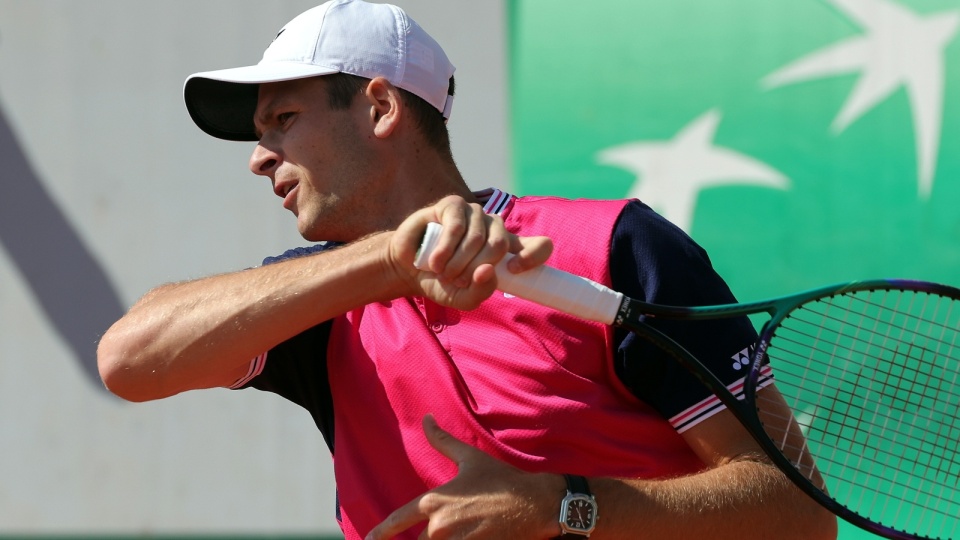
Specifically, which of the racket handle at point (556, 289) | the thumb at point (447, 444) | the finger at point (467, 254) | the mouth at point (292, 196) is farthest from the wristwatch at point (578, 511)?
the mouth at point (292, 196)

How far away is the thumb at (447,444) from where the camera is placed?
77.0 inches

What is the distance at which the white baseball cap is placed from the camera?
8.28 feet

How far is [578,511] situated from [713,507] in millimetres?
264

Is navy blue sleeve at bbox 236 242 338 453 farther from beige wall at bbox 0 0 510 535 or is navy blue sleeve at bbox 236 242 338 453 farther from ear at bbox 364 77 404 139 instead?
beige wall at bbox 0 0 510 535

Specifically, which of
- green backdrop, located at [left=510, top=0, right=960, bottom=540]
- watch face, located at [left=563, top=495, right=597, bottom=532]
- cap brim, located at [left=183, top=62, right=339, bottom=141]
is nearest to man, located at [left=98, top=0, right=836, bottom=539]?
watch face, located at [left=563, top=495, right=597, bottom=532]

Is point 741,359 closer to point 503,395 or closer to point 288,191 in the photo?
point 503,395

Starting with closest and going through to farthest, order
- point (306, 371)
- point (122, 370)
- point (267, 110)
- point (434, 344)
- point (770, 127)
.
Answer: point (122, 370), point (434, 344), point (306, 371), point (267, 110), point (770, 127)

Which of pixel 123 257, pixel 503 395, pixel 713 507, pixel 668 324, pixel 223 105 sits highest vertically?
pixel 223 105

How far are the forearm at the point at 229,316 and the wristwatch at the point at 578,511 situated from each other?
431 mm

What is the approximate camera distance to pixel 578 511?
193cm

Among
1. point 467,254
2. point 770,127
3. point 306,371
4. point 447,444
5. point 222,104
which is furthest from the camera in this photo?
point 770,127

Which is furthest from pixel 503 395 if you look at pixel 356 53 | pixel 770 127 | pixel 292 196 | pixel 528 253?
pixel 770 127

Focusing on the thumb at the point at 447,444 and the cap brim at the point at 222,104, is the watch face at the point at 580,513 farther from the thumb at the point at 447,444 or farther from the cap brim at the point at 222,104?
the cap brim at the point at 222,104

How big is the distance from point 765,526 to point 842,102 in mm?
3233
